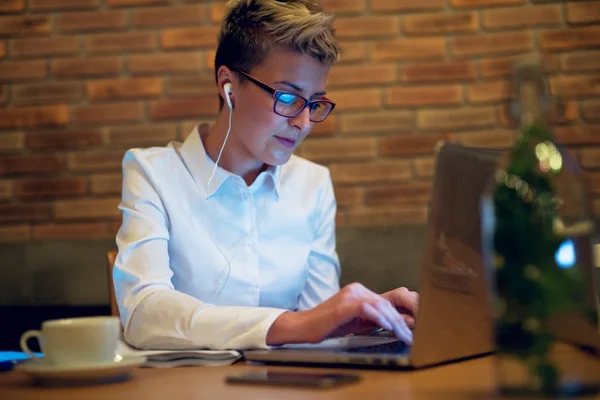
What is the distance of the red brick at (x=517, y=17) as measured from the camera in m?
2.56

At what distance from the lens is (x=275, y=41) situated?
1648 mm

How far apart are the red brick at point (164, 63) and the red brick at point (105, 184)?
37 cm

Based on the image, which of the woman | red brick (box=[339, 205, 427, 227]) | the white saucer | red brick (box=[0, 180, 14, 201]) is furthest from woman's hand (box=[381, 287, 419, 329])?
red brick (box=[0, 180, 14, 201])

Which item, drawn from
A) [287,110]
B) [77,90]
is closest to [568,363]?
[287,110]

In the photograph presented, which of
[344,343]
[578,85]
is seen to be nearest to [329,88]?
[578,85]

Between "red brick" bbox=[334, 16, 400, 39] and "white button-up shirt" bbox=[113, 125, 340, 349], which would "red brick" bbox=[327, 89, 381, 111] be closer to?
"red brick" bbox=[334, 16, 400, 39]

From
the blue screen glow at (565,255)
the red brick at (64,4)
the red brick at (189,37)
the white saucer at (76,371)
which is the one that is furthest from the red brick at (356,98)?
the blue screen glow at (565,255)

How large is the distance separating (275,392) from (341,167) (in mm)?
1785

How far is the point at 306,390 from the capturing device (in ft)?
2.78

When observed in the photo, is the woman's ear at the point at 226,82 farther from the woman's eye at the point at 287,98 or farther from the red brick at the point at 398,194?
the red brick at the point at 398,194

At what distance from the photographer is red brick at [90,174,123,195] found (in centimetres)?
265

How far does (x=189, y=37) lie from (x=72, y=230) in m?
0.77

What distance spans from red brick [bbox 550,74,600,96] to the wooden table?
1.75m

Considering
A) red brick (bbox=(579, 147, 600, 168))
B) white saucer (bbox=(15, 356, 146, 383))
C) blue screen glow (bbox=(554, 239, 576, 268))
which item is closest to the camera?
blue screen glow (bbox=(554, 239, 576, 268))
